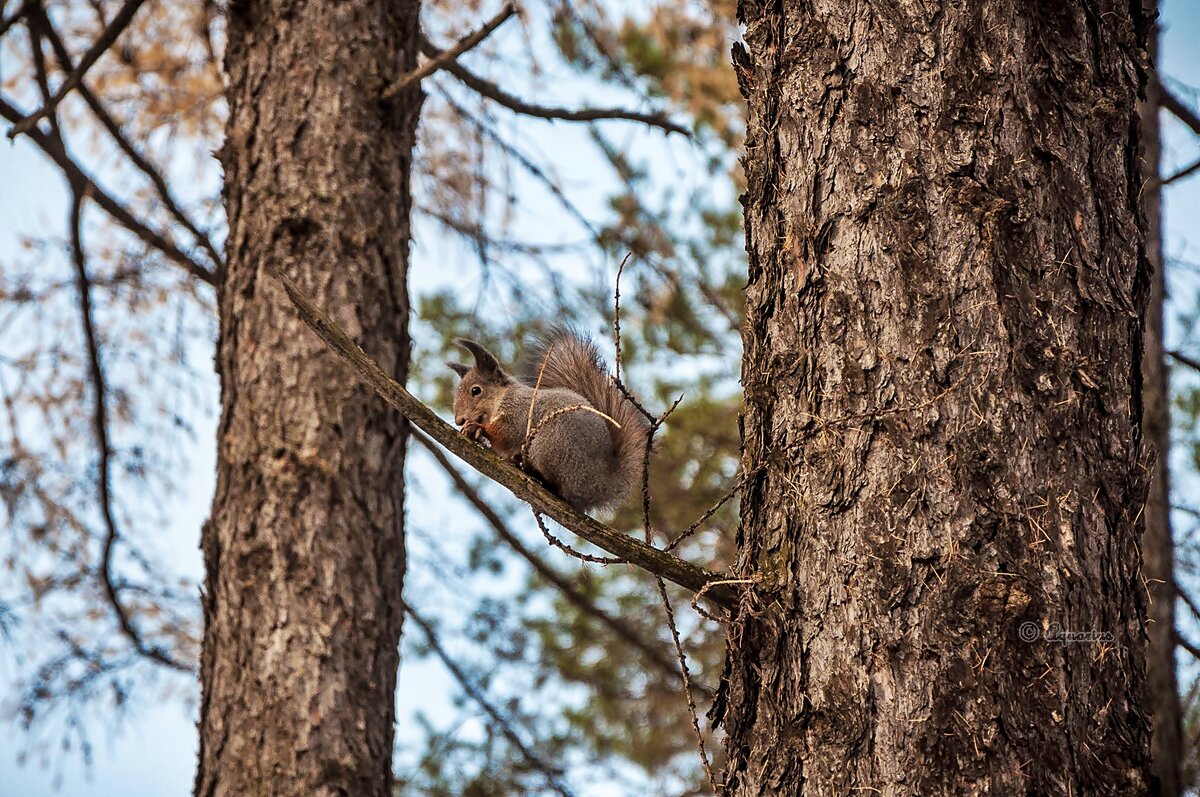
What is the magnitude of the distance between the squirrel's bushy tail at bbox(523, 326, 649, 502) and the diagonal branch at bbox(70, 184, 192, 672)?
2202mm

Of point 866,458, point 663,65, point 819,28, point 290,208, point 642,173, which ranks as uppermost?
point 663,65

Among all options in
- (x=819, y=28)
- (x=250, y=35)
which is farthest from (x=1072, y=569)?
(x=250, y=35)

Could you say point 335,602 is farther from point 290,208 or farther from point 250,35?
point 250,35

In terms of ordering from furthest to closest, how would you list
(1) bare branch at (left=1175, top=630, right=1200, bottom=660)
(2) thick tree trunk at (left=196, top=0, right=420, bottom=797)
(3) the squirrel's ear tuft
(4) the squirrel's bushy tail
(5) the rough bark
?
(2) thick tree trunk at (left=196, top=0, right=420, bottom=797)
(3) the squirrel's ear tuft
(4) the squirrel's bushy tail
(1) bare branch at (left=1175, top=630, right=1200, bottom=660)
(5) the rough bark

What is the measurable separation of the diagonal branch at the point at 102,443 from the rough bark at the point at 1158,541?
3.42 m

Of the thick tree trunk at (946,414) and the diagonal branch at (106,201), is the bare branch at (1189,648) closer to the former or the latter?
the thick tree trunk at (946,414)

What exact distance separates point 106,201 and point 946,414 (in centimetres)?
A: 326

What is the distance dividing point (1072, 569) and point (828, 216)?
23.1 inches

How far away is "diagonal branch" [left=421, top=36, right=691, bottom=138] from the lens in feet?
13.0

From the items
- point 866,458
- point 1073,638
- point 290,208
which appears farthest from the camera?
point 290,208

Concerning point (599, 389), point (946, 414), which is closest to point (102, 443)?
point (599, 389)

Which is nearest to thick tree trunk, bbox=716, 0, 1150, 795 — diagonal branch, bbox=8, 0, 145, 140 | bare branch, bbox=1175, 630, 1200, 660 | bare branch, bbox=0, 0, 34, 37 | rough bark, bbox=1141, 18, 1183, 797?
rough bark, bbox=1141, 18, 1183, 797

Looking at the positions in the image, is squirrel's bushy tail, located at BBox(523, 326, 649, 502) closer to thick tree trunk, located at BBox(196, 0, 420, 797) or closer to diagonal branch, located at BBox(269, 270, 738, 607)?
thick tree trunk, located at BBox(196, 0, 420, 797)

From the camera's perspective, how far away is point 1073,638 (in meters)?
1.46
